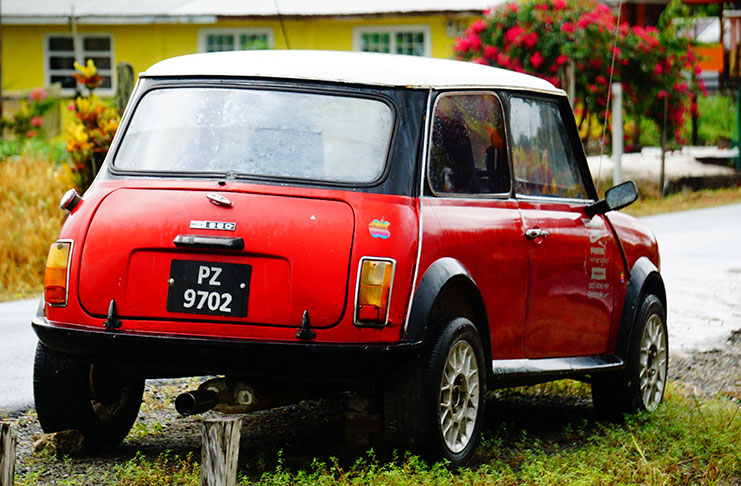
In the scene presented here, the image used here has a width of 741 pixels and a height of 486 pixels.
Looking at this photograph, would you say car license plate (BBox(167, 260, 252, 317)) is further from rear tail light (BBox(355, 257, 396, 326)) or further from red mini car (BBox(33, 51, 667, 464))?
rear tail light (BBox(355, 257, 396, 326))

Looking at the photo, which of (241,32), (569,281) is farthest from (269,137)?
(241,32)

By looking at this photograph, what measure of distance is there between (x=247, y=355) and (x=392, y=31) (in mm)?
26308

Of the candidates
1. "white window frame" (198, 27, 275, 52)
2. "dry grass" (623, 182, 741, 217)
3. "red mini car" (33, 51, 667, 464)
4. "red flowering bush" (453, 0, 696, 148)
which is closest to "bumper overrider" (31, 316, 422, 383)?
"red mini car" (33, 51, 667, 464)

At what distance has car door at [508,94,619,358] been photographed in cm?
645

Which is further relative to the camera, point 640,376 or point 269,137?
point 640,376

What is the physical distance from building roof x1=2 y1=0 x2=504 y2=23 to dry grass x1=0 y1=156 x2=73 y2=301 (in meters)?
12.7

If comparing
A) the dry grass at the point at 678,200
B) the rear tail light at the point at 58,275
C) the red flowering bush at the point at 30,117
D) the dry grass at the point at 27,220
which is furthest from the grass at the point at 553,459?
the red flowering bush at the point at 30,117

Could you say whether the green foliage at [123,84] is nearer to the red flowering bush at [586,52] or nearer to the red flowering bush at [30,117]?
the red flowering bush at [30,117]

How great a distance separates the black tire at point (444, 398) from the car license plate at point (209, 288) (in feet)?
2.38

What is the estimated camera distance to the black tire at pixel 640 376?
716 centimetres

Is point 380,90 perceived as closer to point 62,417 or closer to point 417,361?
point 417,361

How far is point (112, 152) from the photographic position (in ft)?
19.5

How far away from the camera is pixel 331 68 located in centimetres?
576

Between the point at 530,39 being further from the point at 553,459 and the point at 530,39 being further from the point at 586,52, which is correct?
the point at 553,459
